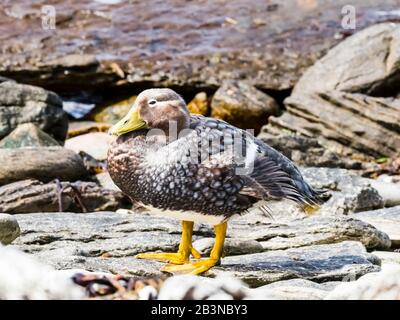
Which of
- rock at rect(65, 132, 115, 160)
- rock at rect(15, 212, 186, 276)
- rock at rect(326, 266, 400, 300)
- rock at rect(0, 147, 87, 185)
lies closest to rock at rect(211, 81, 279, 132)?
rock at rect(65, 132, 115, 160)

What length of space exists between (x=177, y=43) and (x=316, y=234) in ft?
31.3

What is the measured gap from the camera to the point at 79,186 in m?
9.93

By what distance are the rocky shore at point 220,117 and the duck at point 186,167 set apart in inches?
9.2

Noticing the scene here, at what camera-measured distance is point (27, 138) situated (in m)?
12.0

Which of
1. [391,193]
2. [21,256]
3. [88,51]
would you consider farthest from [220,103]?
[21,256]

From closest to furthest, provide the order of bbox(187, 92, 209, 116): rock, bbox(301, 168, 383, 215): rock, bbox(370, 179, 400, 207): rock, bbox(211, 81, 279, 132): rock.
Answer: bbox(301, 168, 383, 215): rock, bbox(370, 179, 400, 207): rock, bbox(211, 81, 279, 132): rock, bbox(187, 92, 209, 116): rock

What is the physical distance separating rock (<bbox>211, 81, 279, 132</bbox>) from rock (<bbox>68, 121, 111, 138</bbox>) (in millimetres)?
1588

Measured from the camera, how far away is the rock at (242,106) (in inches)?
555

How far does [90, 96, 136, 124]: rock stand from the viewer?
50.0 ft

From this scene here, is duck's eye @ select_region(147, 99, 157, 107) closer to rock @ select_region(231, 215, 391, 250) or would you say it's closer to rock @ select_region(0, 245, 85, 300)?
rock @ select_region(231, 215, 391, 250)

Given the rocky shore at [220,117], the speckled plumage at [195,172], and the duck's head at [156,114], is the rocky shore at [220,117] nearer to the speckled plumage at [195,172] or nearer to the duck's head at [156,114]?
the speckled plumage at [195,172]

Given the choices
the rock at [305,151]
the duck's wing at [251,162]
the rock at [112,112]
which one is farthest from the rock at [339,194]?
the rock at [112,112]

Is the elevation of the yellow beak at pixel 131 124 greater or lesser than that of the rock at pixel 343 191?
greater
